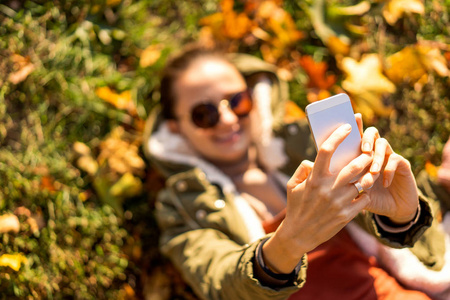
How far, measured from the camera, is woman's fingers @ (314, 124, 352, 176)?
29.7 inches

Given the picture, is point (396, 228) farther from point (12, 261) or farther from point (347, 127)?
point (12, 261)

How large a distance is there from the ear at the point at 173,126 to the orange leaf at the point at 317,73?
2.22 feet

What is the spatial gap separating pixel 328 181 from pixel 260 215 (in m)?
0.70

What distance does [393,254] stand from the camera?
127 cm

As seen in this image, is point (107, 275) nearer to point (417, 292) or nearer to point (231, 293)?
point (231, 293)

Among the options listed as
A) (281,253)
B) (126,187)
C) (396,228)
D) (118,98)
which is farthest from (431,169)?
(118,98)

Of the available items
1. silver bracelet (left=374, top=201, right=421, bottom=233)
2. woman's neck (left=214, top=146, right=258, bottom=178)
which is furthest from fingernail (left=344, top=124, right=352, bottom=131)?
woman's neck (left=214, top=146, right=258, bottom=178)

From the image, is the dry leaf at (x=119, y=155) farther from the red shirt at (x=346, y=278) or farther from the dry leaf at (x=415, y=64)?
the dry leaf at (x=415, y=64)

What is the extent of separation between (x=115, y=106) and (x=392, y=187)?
1.20 meters

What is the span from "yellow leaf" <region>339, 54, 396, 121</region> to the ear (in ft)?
2.33

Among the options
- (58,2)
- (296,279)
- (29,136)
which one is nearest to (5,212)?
(29,136)

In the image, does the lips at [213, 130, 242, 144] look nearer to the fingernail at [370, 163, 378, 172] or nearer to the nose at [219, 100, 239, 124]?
the nose at [219, 100, 239, 124]

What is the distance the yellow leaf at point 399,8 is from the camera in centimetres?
154

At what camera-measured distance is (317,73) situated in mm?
1799
